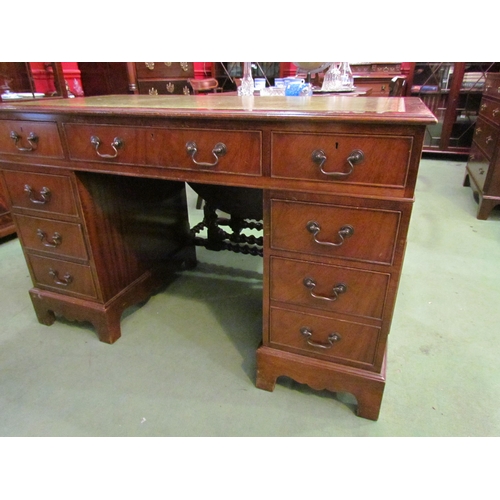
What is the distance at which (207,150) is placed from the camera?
0.94 m

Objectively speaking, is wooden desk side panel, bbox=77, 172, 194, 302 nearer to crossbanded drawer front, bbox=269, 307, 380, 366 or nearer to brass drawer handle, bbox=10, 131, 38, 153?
brass drawer handle, bbox=10, 131, 38, 153

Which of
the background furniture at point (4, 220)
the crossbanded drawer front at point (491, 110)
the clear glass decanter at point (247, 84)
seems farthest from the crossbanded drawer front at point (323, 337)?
the crossbanded drawer front at point (491, 110)

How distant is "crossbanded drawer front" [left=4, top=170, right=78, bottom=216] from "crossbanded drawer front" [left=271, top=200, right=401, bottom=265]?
0.74 m

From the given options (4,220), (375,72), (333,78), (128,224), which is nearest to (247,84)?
(333,78)

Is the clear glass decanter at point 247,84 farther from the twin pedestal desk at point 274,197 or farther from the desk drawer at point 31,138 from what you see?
the desk drawer at point 31,138

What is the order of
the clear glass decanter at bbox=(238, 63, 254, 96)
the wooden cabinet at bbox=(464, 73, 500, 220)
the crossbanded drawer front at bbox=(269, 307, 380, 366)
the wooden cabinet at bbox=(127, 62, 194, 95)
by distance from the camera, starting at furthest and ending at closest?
the wooden cabinet at bbox=(127, 62, 194, 95) → the wooden cabinet at bbox=(464, 73, 500, 220) → the clear glass decanter at bbox=(238, 63, 254, 96) → the crossbanded drawer front at bbox=(269, 307, 380, 366)

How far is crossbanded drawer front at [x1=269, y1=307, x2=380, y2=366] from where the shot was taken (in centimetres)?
101

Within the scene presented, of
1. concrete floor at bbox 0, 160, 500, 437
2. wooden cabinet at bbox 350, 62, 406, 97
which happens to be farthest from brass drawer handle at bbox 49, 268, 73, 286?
→ wooden cabinet at bbox 350, 62, 406, 97

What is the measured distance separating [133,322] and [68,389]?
377 millimetres

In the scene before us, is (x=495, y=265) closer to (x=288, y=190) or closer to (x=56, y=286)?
(x=288, y=190)

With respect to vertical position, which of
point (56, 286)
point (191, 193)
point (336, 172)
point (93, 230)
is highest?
point (336, 172)

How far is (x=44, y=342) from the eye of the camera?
1445 mm

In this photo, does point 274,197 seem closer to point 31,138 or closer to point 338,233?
point 338,233

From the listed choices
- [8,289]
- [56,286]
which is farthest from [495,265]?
[8,289]
